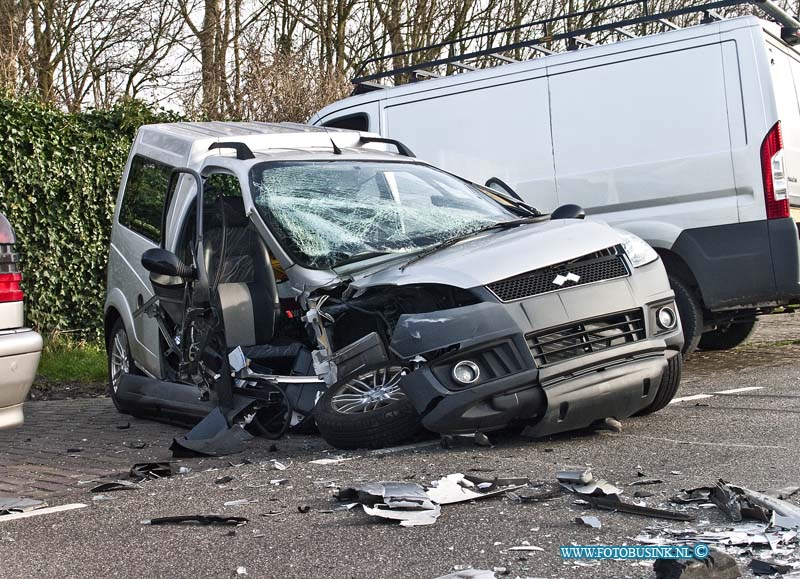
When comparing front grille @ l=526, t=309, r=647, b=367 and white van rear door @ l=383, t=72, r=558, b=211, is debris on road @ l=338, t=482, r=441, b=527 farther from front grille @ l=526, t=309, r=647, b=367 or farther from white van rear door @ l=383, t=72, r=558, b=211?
white van rear door @ l=383, t=72, r=558, b=211

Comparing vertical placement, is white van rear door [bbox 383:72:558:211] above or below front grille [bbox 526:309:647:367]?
above

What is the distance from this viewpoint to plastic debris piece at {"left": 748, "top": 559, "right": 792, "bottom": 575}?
10.5 ft

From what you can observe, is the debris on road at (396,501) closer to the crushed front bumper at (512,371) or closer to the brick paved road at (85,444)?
the crushed front bumper at (512,371)

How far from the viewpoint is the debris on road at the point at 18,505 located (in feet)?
15.4

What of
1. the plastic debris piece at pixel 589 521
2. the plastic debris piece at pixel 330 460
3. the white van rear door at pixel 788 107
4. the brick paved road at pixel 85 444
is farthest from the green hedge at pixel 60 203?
the plastic debris piece at pixel 589 521

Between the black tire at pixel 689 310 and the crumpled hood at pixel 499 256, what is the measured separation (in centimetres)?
270

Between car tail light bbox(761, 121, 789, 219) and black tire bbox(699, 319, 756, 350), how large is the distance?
7.20ft

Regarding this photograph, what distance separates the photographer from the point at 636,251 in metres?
5.98

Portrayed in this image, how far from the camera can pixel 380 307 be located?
5.92 meters

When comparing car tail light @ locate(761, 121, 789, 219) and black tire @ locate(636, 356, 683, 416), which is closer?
black tire @ locate(636, 356, 683, 416)

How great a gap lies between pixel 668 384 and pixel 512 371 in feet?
3.86

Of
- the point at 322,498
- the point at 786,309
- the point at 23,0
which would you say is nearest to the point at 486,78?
the point at 786,309

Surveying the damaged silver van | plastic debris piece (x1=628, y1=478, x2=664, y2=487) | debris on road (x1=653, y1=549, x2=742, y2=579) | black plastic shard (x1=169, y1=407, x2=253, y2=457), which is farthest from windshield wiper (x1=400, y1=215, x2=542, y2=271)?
debris on road (x1=653, y1=549, x2=742, y2=579)

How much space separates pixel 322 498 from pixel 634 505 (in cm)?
130
